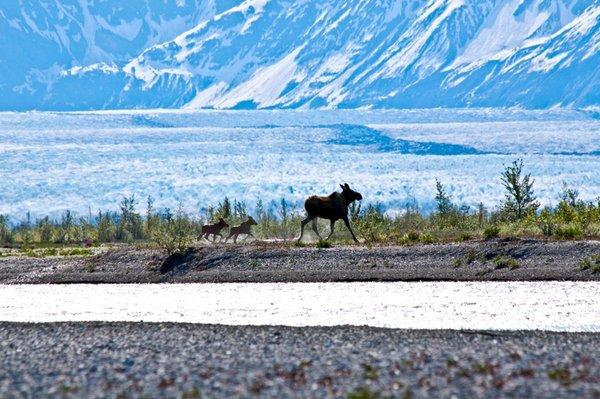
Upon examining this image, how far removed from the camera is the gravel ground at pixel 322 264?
25562 millimetres

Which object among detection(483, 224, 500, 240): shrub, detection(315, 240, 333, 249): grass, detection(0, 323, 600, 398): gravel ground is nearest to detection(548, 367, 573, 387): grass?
detection(0, 323, 600, 398): gravel ground

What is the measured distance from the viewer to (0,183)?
107188 millimetres

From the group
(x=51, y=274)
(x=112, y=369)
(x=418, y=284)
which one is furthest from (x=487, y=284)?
(x=112, y=369)

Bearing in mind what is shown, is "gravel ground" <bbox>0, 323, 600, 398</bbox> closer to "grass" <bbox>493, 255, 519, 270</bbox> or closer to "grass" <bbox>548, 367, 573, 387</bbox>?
"grass" <bbox>548, 367, 573, 387</bbox>

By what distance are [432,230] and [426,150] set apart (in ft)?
436

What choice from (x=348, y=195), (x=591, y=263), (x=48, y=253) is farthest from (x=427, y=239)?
(x=48, y=253)

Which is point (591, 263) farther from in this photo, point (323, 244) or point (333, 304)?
point (323, 244)

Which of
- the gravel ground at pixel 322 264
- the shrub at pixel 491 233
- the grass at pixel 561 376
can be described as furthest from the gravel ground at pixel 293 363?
the shrub at pixel 491 233

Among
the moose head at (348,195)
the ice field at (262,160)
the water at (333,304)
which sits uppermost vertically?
the ice field at (262,160)

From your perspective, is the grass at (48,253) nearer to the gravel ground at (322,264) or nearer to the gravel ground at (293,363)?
the gravel ground at (322,264)

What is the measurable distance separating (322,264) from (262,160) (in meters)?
104

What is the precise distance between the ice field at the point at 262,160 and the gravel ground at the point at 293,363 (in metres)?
77.7

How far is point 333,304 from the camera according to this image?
Answer: 22141 mm

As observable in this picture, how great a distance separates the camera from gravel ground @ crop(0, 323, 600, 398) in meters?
11.7
